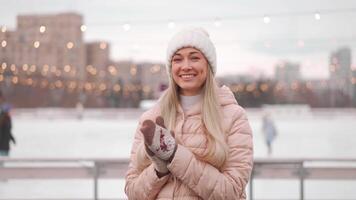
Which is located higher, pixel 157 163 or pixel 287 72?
pixel 157 163

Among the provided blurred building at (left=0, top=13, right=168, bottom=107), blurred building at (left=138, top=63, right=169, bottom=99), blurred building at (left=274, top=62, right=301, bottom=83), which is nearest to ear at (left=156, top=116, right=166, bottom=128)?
blurred building at (left=0, top=13, right=168, bottom=107)

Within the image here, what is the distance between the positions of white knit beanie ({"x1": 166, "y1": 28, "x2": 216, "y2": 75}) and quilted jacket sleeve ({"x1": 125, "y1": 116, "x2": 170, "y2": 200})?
29 centimetres

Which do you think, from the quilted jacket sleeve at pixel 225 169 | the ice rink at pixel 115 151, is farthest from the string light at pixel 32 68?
the quilted jacket sleeve at pixel 225 169

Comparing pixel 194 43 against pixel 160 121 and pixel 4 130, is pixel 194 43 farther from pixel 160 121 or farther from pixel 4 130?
pixel 4 130

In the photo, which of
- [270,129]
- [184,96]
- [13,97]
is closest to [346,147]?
[270,129]

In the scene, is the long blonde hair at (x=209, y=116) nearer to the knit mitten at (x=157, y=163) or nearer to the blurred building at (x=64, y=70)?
the knit mitten at (x=157, y=163)

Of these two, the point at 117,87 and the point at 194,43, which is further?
the point at 117,87

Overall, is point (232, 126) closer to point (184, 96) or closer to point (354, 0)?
point (184, 96)

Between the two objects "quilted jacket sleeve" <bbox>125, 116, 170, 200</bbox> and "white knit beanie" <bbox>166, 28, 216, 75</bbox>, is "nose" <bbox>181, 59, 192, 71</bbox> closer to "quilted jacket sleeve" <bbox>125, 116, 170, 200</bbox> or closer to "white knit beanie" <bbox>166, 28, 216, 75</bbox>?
"white knit beanie" <bbox>166, 28, 216, 75</bbox>

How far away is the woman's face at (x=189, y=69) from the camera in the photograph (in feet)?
6.07

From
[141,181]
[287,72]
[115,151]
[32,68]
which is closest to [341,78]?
[287,72]

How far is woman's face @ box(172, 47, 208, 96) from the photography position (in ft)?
6.07

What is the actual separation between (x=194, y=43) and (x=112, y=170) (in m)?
3.22

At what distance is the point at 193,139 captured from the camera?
1.80 m
